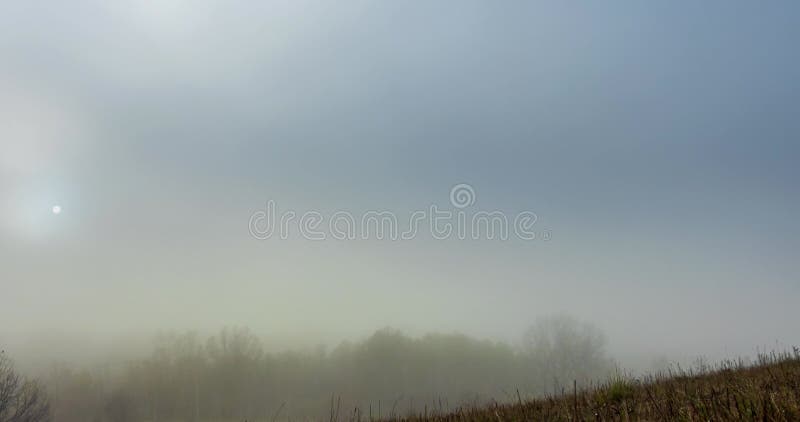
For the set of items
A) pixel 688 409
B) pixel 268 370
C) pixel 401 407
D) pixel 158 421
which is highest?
pixel 688 409

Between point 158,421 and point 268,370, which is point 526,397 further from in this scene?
point 268,370

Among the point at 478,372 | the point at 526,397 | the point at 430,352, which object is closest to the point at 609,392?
the point at 526,397

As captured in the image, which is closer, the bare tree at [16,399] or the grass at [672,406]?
the grass at [672,406]

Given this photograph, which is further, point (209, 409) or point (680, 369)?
point (209, 409)

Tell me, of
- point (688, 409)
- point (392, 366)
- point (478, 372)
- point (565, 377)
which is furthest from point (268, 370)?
point (688, 409)

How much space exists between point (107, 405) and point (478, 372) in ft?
242

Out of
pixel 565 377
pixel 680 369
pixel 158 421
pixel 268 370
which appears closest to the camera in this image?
pixel 680 369

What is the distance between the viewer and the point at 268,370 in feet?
352

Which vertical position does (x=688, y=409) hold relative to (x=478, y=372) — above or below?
above

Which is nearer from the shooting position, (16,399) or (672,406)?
(672,406)

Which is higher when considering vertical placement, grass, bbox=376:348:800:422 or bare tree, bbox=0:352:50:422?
grass, bbox=376:348:800:422

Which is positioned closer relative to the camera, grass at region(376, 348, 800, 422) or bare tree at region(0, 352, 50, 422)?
grass at region(376, 348, 800, 422)

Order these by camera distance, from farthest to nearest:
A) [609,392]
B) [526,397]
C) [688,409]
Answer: [526,397] < [609,392] < [688,409]

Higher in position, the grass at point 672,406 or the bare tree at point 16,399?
the grass at point 672,406
